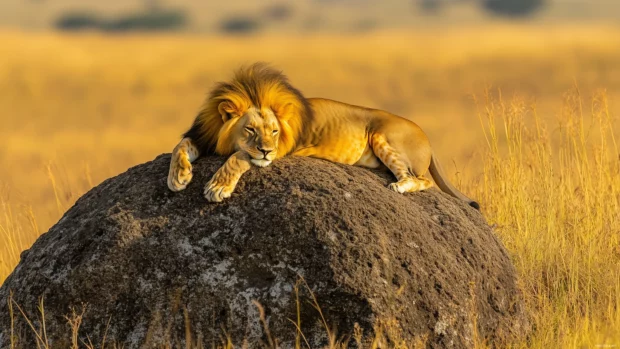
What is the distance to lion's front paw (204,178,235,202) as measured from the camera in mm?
5594

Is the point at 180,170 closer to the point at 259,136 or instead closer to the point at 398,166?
the point at 259,136

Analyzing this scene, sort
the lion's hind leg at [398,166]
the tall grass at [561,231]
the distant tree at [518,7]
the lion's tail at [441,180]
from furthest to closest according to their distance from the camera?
the distant tree at [518,7]
the lion's tail at [441,180]
the lion's hind leg at [398,166]
the tall grass at [561,231]

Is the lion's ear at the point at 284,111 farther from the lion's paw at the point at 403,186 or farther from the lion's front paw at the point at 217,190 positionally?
the lion's paw at the point at 403,186

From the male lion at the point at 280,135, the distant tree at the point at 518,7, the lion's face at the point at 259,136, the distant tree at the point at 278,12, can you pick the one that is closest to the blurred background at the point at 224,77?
the male lion at the point at 280,135

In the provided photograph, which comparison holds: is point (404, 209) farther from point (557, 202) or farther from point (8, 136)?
point (8, 136)

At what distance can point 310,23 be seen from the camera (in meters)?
83.0

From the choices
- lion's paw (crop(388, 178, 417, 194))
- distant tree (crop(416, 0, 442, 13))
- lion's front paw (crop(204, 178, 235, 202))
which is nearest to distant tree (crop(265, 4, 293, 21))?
distant tree (crop(416, 0, 442, 13))

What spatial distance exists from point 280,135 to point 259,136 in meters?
0.24

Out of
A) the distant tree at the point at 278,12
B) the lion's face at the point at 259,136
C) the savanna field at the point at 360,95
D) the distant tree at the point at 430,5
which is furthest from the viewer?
the distant tree at the point at 430,5

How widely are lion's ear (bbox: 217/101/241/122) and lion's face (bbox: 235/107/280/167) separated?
2.0 inches

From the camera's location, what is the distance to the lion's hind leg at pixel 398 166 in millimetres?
6418

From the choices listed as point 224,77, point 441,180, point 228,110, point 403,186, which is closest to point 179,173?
point 228,110

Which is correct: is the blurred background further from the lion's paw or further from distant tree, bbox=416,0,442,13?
distant tree, bbox=416,0,442,13

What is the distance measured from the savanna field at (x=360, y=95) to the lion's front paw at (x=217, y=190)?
273cm
